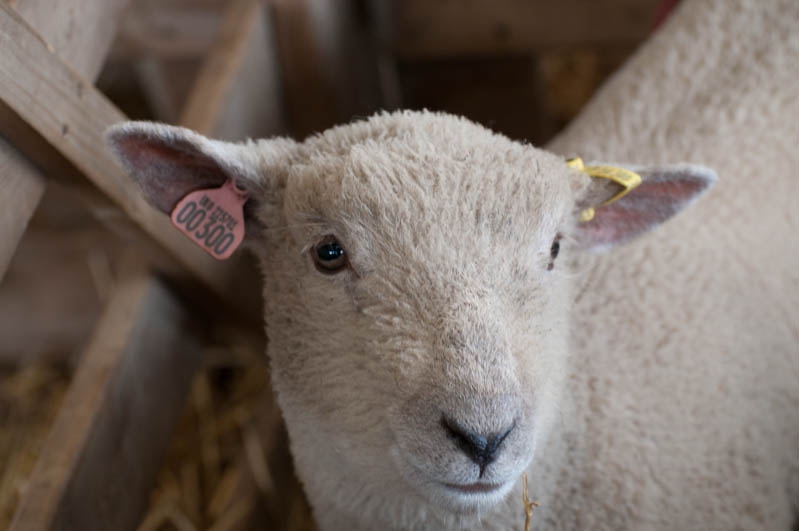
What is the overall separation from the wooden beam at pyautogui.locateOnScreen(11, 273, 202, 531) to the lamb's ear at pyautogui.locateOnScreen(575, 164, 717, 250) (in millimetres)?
1522

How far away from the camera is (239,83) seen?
9.53 ft

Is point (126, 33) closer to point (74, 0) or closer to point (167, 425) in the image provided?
point (74, 0)

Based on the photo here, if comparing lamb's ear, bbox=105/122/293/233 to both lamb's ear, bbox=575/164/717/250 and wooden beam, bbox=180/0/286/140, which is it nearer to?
wooden beam, bbox=180/0/286/140

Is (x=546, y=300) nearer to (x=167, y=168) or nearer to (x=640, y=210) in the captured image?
(x=640, y=210)

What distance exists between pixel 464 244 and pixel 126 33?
265 centimetres

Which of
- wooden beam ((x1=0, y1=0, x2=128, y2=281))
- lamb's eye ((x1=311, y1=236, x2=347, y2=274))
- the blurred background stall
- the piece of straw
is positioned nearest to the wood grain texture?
the blurred background stall

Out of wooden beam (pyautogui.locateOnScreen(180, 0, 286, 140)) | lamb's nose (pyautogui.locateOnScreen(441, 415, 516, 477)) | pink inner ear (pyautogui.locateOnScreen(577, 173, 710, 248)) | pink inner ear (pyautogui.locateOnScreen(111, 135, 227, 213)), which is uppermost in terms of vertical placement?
wooden beam (pyautogui.locateOnScreen(180, 0, 286, 140))

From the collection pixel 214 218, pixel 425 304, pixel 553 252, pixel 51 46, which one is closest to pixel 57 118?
pixel 51 46

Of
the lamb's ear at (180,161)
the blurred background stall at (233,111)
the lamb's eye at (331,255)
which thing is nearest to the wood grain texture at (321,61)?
the blurred background stall at (233,111)

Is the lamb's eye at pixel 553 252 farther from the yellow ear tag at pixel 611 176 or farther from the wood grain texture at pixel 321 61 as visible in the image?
the wood grain texture at pixel 321 61

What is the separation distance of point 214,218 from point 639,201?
119 cm

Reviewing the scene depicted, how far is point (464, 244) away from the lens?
1.62 metres

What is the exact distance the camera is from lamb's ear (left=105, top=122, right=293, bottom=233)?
1807 mm

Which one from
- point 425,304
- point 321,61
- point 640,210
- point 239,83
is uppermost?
point 321,61
